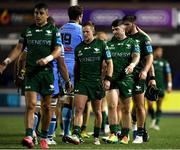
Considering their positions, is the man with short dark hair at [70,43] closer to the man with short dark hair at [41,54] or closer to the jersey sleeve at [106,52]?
the jersey sleeve at [106,52]

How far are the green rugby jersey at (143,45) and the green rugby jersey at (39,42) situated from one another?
2293 millimetres

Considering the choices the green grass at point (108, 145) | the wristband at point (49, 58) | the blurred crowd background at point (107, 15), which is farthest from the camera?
the blurred crowd background at point (107, 15)

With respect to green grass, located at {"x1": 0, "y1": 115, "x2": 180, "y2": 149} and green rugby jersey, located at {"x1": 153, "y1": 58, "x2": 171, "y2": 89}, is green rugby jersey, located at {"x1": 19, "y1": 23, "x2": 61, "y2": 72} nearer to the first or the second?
green grass, located at {"x1": 0, "y1": 115, "x2": 180, "y2": 149}

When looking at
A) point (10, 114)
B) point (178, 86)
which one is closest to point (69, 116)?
point (10, 114)

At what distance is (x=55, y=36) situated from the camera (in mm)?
12875

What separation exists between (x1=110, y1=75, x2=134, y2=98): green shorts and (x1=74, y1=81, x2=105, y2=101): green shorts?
473mm

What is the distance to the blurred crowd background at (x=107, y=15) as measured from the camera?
3192cm

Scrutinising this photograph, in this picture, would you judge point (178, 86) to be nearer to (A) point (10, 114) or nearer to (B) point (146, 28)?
(B) point (146, 28)

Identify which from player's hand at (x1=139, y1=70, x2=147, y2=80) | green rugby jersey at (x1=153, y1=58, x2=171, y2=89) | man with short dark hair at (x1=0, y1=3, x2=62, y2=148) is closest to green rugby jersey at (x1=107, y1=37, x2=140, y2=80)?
player's hand at (x1=139, y1=70, x2=147, y2=80)

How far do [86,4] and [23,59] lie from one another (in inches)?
708

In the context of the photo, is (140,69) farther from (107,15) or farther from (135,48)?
(107,15)

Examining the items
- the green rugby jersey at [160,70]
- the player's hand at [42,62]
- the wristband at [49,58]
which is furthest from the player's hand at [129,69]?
the green rugby jersey at [160,70]

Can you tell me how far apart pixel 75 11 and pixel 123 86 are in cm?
153

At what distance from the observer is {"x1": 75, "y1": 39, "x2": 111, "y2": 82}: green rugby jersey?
45.3ft
